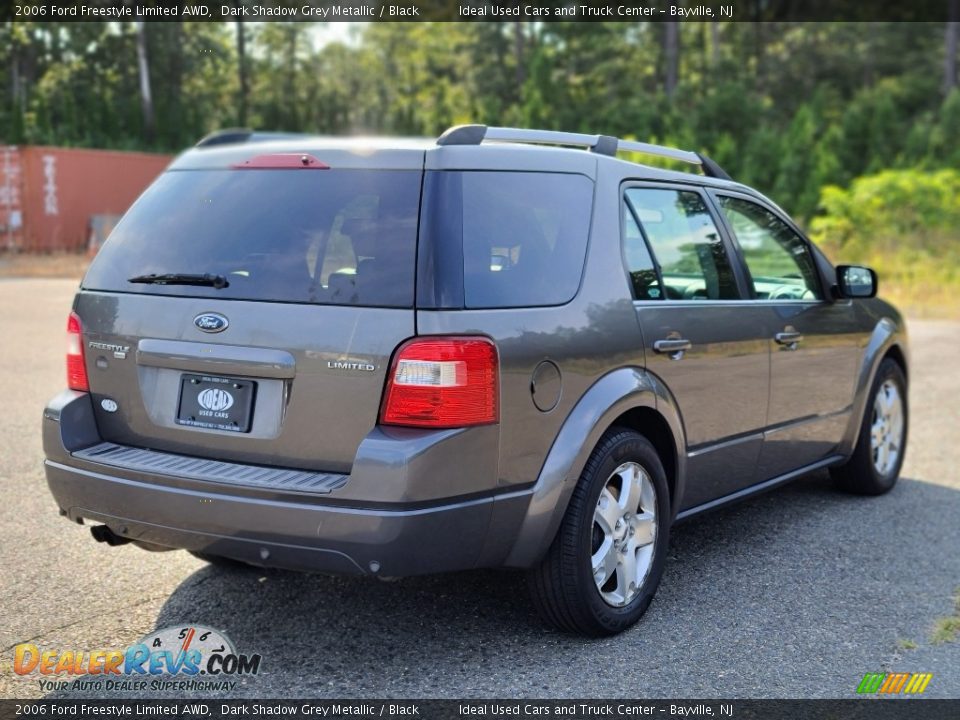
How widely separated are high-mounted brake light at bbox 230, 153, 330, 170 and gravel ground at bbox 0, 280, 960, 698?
1.68 metres

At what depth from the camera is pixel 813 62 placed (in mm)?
49688

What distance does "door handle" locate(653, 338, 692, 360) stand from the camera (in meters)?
4.12

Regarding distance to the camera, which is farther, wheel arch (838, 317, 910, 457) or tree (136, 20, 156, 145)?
tree (136, 20, 156, 145)

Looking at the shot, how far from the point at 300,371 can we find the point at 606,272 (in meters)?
1.25

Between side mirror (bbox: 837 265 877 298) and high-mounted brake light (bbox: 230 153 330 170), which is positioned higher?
high-mounted brake light (bbox: 230 153 330 170)

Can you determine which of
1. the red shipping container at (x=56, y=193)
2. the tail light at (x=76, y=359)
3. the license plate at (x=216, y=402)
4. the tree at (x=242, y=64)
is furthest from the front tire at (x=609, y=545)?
the tree at (x=242, y=64)

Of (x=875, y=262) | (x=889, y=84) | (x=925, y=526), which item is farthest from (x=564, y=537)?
(x=889, y=84)

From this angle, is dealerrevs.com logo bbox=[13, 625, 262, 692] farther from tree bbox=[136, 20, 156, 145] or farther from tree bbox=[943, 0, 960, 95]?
tree bbox=[136, 20, 156, 145]

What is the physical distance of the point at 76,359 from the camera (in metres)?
3.87

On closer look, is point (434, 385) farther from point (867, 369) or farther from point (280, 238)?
point (867, 369)

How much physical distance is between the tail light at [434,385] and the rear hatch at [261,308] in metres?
0.05

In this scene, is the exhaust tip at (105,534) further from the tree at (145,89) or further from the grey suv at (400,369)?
the tree at (145,89)

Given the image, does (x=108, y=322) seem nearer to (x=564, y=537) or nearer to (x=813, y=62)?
(x=564, y=537)

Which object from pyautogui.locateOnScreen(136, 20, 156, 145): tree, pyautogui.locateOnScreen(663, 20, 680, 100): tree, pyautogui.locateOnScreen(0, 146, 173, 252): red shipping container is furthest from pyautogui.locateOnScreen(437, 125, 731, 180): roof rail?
pyautogui.locateOnScreen(663, 20, 680, 100): tree
